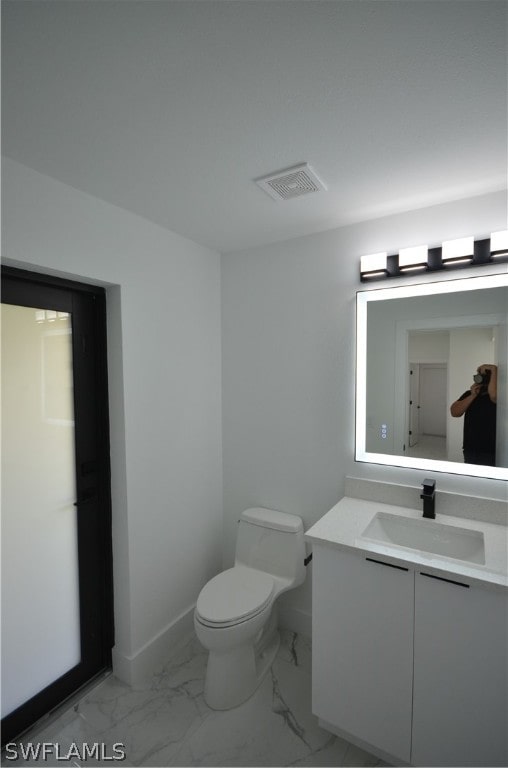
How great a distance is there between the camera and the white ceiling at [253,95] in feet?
2.96

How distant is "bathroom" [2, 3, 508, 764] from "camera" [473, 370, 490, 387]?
19.1 inches

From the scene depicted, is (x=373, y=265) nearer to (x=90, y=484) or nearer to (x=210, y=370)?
(x=210, y=370)

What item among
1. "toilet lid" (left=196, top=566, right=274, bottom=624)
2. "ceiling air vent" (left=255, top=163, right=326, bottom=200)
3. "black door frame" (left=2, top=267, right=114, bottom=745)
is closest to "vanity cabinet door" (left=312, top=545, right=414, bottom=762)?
"toilet lid" (left=196, top=566, right=274, bottom=624)

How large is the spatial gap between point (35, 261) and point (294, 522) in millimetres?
1920

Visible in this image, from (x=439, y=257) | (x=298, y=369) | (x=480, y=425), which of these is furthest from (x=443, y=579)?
(x=439, y=257)

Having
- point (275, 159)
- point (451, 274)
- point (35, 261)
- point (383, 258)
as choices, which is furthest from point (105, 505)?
point (451, 274)

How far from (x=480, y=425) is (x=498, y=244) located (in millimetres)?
882

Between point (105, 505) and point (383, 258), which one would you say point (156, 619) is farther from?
point (383, 258)

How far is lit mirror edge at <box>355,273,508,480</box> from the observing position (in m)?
1.82

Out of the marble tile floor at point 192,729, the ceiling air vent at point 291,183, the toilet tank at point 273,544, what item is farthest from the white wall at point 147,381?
the ceiling air vent at point 291,183

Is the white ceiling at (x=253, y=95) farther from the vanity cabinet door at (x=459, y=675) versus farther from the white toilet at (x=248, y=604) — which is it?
the white toilet at (x=248, y=604)

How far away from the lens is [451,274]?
1.87 meters

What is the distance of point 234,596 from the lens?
1.92 metres

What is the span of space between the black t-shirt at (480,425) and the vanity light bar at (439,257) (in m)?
0.65
